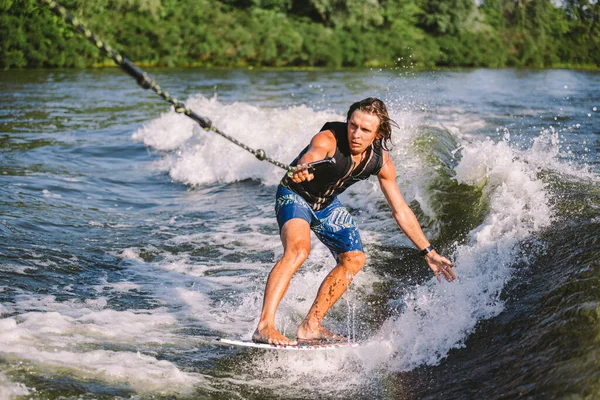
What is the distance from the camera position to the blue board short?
5285 millimetres

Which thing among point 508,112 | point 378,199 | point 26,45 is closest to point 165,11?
point 26,45

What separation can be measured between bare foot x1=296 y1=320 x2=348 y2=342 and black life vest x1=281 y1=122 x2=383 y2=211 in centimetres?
90

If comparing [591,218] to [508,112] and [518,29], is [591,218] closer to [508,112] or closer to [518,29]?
[508,112]

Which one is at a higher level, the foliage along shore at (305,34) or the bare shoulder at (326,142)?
the foliage along shore at (305,34)

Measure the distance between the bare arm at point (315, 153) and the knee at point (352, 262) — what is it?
0.74 meters

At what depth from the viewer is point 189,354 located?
17.3 ft

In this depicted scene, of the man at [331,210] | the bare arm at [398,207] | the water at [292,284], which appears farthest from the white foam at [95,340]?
the bare arm at [398,207]

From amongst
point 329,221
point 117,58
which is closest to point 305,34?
point 329,221

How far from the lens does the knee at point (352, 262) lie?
5.42 m

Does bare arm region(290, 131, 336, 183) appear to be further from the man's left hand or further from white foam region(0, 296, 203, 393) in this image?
white foam region(0, 296, 203, 393)

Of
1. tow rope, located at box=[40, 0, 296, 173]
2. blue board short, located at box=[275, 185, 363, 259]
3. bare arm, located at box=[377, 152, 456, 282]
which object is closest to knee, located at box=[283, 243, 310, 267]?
blue board short, located at box=[275, 185, 363, 259]

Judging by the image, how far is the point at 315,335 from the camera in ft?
17.4

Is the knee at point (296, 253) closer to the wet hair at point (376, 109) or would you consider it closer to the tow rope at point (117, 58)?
the wet hair at point (376, 109)

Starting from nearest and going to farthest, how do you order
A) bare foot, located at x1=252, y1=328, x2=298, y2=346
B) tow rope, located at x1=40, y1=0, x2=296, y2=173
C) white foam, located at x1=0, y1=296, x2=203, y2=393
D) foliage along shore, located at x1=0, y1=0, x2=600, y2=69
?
tow rope, located at x1=40, y1=0, x2=296, y2=173, white foam, located at x1=0, y1=296, x2=203, y2=393, bare foot, located at x1=252, y1=328, x2=298, y2=346, foliage along shore, located at x1=0, y1=0, x2=600, y2=69
